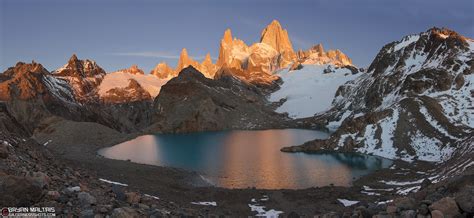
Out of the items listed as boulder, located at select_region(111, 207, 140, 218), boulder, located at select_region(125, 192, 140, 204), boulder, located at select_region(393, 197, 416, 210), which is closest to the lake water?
boulder, located at select_region(125, 192, 140, 204)

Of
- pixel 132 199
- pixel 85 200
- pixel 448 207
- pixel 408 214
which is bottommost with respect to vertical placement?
pixel 132 199

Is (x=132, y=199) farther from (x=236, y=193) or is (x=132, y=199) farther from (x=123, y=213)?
(x=236, y=193)

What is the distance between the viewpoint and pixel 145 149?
124000 mm

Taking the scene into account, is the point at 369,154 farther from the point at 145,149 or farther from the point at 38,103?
→ the point at 38,103

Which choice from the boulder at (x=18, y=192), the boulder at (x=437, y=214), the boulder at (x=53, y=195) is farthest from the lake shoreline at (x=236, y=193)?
the boulder at (x=18, y=192)

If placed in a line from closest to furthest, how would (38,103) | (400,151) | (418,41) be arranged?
(400,151) → (418,41) → (38,103)

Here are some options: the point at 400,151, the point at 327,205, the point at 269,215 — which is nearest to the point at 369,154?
the point at 400,151

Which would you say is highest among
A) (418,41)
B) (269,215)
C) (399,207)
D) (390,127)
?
(418,41)

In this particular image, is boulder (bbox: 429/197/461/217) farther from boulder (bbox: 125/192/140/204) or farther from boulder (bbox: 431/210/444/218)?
boulder (bbox: 125/192/140/204)

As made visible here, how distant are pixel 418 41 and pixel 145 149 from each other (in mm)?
115870

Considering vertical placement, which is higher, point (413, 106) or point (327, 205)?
point (413, 106)

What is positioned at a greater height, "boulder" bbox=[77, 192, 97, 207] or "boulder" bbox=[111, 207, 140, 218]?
"boulder" bbox=[77, 192, 97, 207]

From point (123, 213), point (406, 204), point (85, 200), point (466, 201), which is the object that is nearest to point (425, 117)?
point (406, 204)

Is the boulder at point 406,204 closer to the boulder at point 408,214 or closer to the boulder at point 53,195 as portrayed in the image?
the boulder at point 408,214
